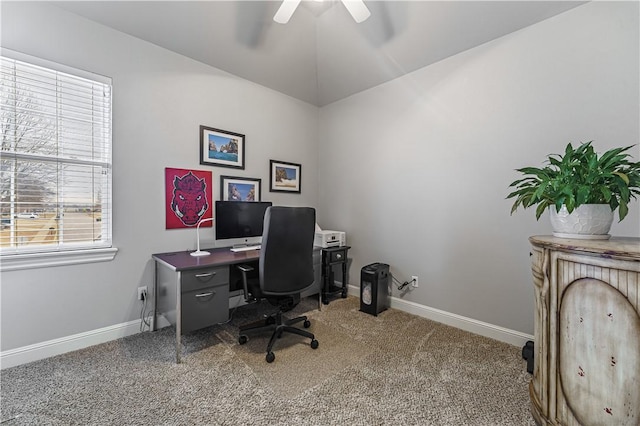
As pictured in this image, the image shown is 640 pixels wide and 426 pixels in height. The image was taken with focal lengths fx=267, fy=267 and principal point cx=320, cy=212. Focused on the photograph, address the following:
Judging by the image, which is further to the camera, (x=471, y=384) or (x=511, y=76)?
(x=511, y=76)

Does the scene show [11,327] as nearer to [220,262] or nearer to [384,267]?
[220,262]

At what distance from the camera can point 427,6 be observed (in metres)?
2.34

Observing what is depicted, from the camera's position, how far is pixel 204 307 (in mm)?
2150

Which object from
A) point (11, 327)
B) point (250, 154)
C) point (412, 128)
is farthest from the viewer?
point (250, 154)

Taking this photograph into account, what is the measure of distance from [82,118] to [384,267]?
3.20 meters

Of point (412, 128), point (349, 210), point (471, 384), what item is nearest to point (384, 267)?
point (349, 210)

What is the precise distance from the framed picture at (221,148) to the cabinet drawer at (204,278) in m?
1.27

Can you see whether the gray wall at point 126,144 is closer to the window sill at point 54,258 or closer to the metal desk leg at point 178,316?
the window sill at point 54,258

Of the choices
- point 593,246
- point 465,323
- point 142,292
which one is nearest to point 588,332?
point 593,246

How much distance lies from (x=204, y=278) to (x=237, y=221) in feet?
2.72

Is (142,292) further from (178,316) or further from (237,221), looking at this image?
(237,221)

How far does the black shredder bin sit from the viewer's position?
2.93 m

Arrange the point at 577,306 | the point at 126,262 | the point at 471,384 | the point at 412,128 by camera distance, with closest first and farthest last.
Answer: the point at 577,306
the point at 471,384
the point at 126,262
the point at 412,128

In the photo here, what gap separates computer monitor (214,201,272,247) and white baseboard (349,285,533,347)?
6.02ft
